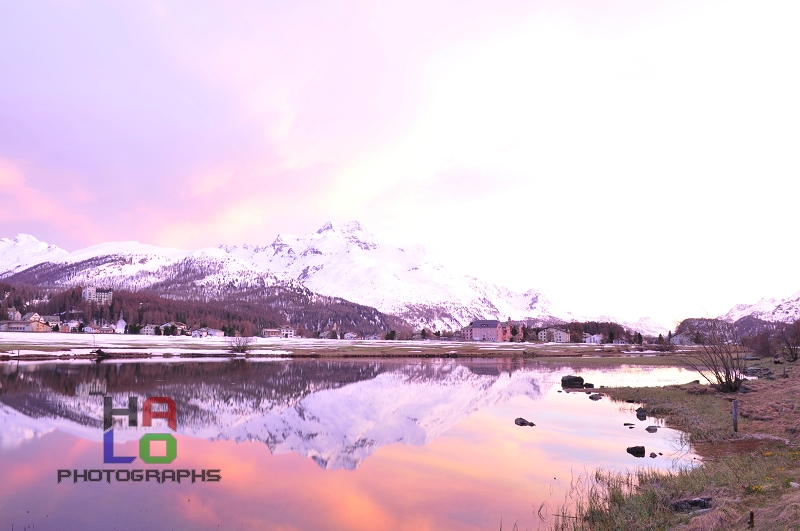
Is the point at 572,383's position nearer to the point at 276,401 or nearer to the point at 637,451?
the point at 276,401

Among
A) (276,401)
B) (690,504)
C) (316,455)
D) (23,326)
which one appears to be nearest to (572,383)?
(276,401)

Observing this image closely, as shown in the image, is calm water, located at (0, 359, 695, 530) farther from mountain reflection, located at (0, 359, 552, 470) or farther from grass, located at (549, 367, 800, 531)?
grass, located at (549, 367, 800, 531)

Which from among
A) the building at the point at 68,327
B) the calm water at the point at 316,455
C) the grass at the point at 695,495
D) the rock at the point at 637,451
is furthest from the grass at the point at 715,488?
the building at the point at 68,327

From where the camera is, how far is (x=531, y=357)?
113688 millimetres

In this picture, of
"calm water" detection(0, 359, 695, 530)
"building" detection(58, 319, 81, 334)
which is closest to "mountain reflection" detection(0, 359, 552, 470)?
"calm water" detection(0, 359, 695, 530)

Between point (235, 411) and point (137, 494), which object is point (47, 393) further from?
point (137, 494)

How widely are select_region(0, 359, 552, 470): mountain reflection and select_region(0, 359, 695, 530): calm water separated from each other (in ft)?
0.56

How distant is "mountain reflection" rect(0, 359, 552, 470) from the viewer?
27438 millimetres

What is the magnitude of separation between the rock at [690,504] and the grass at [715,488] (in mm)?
217

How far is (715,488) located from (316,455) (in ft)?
52.0

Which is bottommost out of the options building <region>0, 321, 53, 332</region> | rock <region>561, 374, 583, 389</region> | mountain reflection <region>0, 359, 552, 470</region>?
rock <region>561, 374, 583, 389</region>

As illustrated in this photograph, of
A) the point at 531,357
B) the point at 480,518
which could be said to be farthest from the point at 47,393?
the point at 531,357

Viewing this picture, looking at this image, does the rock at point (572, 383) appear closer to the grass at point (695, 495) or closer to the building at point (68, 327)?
the grass at point (695, 495)

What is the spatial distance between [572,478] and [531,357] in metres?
96.8
